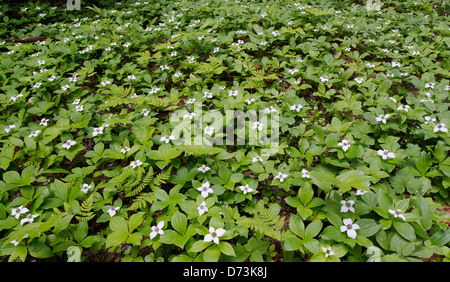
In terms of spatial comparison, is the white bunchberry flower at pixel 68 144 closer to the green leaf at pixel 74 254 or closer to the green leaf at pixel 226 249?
the green leaf at pixel 74 254

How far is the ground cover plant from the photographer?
216 centimetres

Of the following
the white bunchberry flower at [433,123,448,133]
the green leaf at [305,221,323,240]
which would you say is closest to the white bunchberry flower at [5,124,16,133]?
the green leaf at [305,221,323,240]

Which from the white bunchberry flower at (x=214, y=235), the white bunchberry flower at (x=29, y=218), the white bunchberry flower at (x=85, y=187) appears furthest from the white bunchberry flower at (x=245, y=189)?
the white bunchberry flower at (x=29, y=218)

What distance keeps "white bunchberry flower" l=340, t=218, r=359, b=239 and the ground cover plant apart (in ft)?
0.07

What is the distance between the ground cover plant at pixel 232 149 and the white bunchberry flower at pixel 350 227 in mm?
22

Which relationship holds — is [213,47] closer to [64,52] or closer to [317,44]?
[317,44]

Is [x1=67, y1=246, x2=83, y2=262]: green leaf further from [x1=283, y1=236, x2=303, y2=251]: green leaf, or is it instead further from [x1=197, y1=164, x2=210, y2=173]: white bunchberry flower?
[x1=283, y1=236, x2=303, y2=251]: green leaf

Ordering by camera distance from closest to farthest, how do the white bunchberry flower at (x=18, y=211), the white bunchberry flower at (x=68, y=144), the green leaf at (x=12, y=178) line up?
the white bunchberry flower at (x=18, y=211)
the green leaf at (x=12, y=178)
the white bunchberry flower at (x=68, y=144)

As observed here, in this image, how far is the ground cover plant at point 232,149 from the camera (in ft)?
7.07

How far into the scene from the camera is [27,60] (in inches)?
196

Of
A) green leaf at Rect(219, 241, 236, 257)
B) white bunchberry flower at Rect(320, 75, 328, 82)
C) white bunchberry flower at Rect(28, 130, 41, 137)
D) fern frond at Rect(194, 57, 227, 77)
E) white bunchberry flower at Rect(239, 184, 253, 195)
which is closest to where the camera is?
green leaf at Rect(219, 241, 236, 257)

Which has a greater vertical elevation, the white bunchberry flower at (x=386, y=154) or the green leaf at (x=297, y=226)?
the white bunchberry flower at (x=386, y=154)
